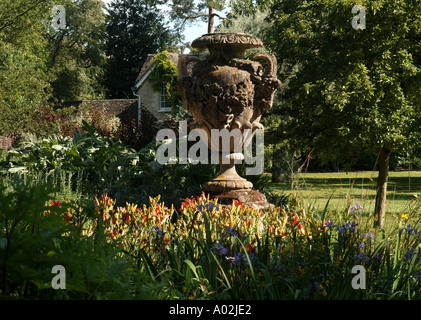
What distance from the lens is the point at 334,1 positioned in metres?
8.00

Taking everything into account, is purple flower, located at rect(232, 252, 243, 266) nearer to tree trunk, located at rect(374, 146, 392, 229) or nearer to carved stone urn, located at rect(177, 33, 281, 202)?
carved stone urn, located at rect(177, 33, 281, 202)

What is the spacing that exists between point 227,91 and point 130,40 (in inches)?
1178

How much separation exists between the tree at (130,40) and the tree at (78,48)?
6.71 ft

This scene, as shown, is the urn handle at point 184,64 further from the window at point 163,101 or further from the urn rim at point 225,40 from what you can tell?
the window at point 163,101

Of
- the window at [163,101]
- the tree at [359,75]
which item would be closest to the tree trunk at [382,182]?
the tree at [359,75]

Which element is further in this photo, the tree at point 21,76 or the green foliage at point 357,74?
the tree at point 21,76

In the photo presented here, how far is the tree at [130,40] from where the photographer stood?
34.1 metres

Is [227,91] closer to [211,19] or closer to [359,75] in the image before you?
[359,75]

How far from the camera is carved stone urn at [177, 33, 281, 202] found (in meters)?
6.03

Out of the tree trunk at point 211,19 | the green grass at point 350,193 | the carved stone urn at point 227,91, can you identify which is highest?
the tree trunk at point 211,19

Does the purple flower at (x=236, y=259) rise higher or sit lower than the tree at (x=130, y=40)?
lower

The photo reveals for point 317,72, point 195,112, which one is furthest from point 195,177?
point 317,72

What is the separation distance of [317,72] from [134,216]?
5.59 m

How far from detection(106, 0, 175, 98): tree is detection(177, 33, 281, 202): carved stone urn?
2853 cm
